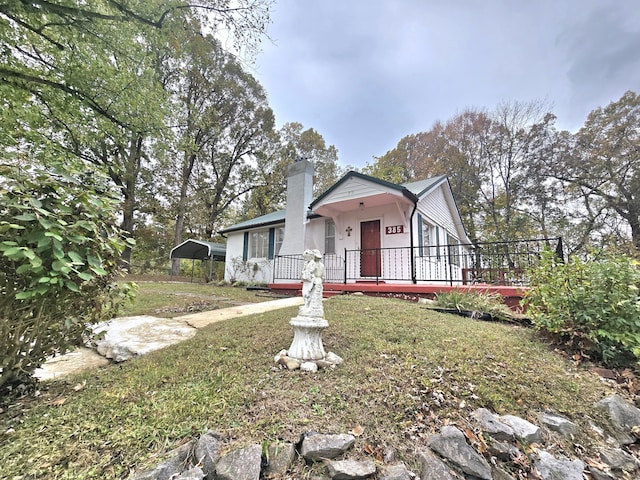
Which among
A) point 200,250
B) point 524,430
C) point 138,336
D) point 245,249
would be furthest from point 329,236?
point 524,430

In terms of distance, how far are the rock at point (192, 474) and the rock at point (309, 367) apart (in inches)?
48.6

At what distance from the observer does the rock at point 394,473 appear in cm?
149

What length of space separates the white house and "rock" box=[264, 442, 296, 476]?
663 centimetres

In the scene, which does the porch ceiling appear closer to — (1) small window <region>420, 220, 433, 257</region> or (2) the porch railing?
(2) the porch railing

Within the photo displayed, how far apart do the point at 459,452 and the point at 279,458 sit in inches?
44.0

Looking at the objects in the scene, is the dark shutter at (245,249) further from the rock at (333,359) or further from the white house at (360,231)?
the rock at (333,359)

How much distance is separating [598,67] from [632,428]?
16753 millimetres

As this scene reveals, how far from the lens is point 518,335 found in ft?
12.5

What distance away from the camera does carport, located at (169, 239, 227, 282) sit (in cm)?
1383

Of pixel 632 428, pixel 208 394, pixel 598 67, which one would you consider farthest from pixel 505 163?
pixel 208 394

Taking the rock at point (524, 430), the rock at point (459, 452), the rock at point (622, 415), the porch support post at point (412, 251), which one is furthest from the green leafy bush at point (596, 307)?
the porch support post at point (412, 251)

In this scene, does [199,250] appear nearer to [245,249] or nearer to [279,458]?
[245,249]

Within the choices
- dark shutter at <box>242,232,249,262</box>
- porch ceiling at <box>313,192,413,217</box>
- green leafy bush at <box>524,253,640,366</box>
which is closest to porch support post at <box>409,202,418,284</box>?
porch ceiling at <box>313,192,413,217</box>

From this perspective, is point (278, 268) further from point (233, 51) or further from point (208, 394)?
point (208, 394)
